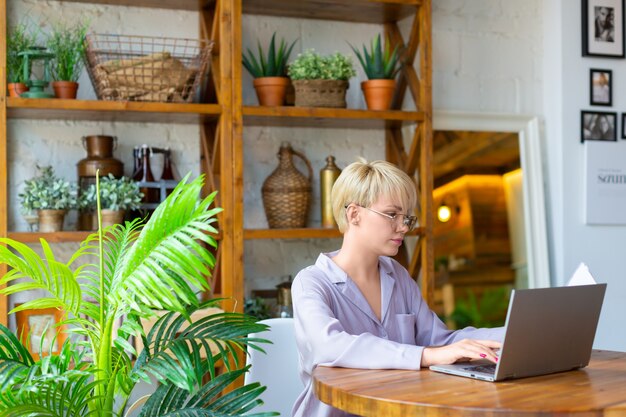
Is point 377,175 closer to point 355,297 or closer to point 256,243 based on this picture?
point 355,297

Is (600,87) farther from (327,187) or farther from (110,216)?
(110,216)

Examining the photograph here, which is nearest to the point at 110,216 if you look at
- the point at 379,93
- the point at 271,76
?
the point at 271,76

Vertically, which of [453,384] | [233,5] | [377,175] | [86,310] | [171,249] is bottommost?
[453,384]

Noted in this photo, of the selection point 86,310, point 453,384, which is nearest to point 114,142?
point 86,310

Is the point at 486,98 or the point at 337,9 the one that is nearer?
the point at 337,9

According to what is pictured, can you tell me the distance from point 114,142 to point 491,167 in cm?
164

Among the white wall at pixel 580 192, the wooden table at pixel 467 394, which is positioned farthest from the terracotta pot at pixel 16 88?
the white wall at pixel 580 192

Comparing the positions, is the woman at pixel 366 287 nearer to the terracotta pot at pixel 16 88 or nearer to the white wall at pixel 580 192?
the terracotta pot at pixel 16 88

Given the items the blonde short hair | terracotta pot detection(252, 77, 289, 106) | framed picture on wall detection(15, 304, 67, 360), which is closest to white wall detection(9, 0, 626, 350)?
terracotta pot detection(252, 77, 289, 106)

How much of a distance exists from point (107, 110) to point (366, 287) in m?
1.26

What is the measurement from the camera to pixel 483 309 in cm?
406

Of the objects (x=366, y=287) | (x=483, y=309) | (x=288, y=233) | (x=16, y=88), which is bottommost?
(x=483, y=309)

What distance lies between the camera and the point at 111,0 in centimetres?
345

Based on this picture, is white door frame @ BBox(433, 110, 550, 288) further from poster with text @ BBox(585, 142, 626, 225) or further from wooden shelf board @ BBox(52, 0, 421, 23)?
wooden shelf board @ BBox(52, 0, 421, 23)
